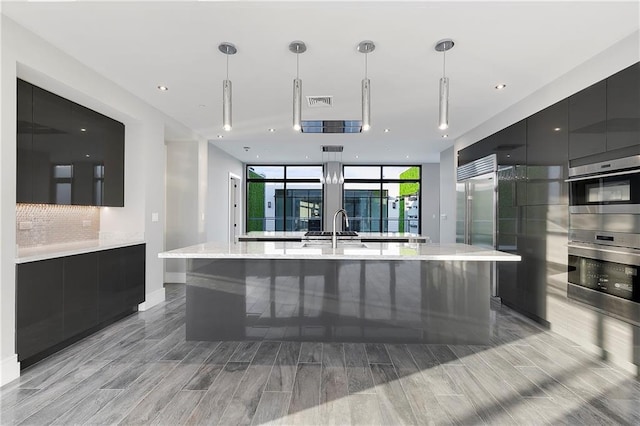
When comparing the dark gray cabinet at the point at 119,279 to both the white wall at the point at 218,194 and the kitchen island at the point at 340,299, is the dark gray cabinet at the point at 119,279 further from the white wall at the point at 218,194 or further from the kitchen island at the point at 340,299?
the white wall at the point at 218,194

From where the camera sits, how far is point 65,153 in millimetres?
3141

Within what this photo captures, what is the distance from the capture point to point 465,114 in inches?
184

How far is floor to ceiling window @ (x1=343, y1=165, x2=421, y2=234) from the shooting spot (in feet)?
31.0

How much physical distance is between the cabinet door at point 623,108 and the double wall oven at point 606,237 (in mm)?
158

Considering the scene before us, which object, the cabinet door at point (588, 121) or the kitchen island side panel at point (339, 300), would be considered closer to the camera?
the cabinet door at point (588, 121)

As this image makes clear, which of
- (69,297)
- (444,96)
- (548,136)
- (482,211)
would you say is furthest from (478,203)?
(69,297)

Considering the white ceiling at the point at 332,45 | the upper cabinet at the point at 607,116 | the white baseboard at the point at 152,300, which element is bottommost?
the white baseboard at the point at 152,300

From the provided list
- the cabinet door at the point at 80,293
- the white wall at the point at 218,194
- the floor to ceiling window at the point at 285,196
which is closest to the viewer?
the cabinet door at the point at 80,293

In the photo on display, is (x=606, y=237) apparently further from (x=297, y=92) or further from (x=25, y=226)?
(x=25, y=226)

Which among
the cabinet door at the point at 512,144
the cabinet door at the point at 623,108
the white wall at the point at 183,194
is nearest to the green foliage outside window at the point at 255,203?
the white wall at the point at 183,194

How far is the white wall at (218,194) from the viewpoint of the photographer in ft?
22.3

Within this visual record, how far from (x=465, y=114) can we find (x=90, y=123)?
4485mm

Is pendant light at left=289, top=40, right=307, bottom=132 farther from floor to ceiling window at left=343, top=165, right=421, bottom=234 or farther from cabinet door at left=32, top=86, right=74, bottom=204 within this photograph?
floor to ceiling window at left=343, top=165, right=421, bottom=234

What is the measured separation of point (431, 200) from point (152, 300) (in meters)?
7.15
